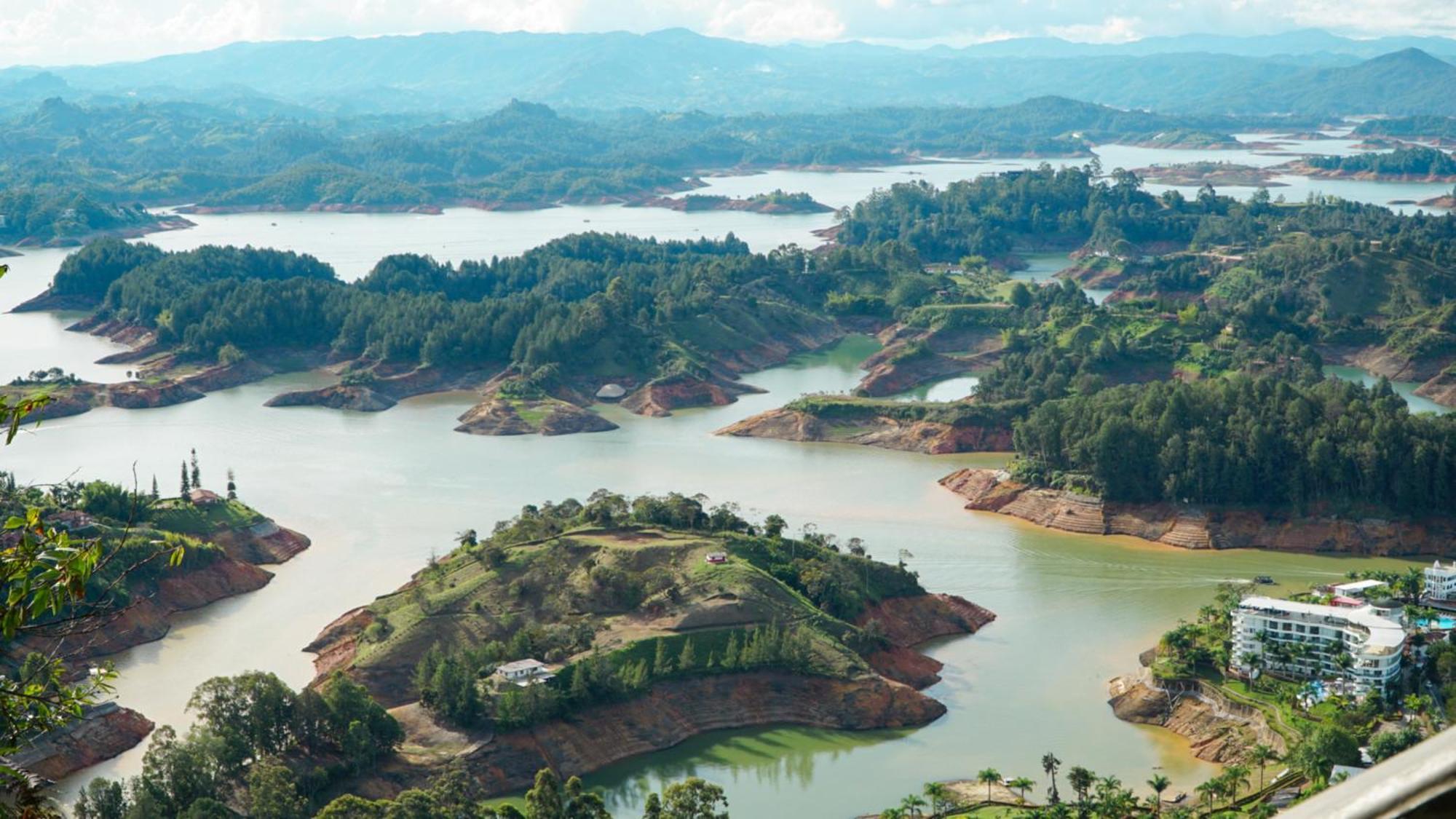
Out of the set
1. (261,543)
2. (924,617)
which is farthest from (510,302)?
(924,617)

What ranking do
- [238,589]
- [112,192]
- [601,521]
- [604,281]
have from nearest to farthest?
[601,521] < [238,589] < [604,281] < [112,192]

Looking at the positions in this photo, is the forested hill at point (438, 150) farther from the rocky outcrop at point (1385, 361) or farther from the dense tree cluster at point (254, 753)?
the dense tree cluster at point (254, 753)

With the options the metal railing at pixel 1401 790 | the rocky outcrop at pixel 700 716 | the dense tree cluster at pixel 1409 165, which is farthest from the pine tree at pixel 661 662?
the dense tree cluster at pixel 1409 165

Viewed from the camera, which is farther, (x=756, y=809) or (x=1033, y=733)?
(x=1033, y=733)

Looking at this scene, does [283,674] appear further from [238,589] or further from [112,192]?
[112,192]

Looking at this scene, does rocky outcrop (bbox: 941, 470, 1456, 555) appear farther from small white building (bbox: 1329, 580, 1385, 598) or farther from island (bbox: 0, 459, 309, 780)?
island (bbox: 0, 459, 309, 780)

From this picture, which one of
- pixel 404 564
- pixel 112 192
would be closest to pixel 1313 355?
pixel 404 564

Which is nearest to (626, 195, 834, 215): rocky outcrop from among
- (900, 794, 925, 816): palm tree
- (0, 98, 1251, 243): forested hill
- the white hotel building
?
(0, 98, 1251, 243): forested hill
